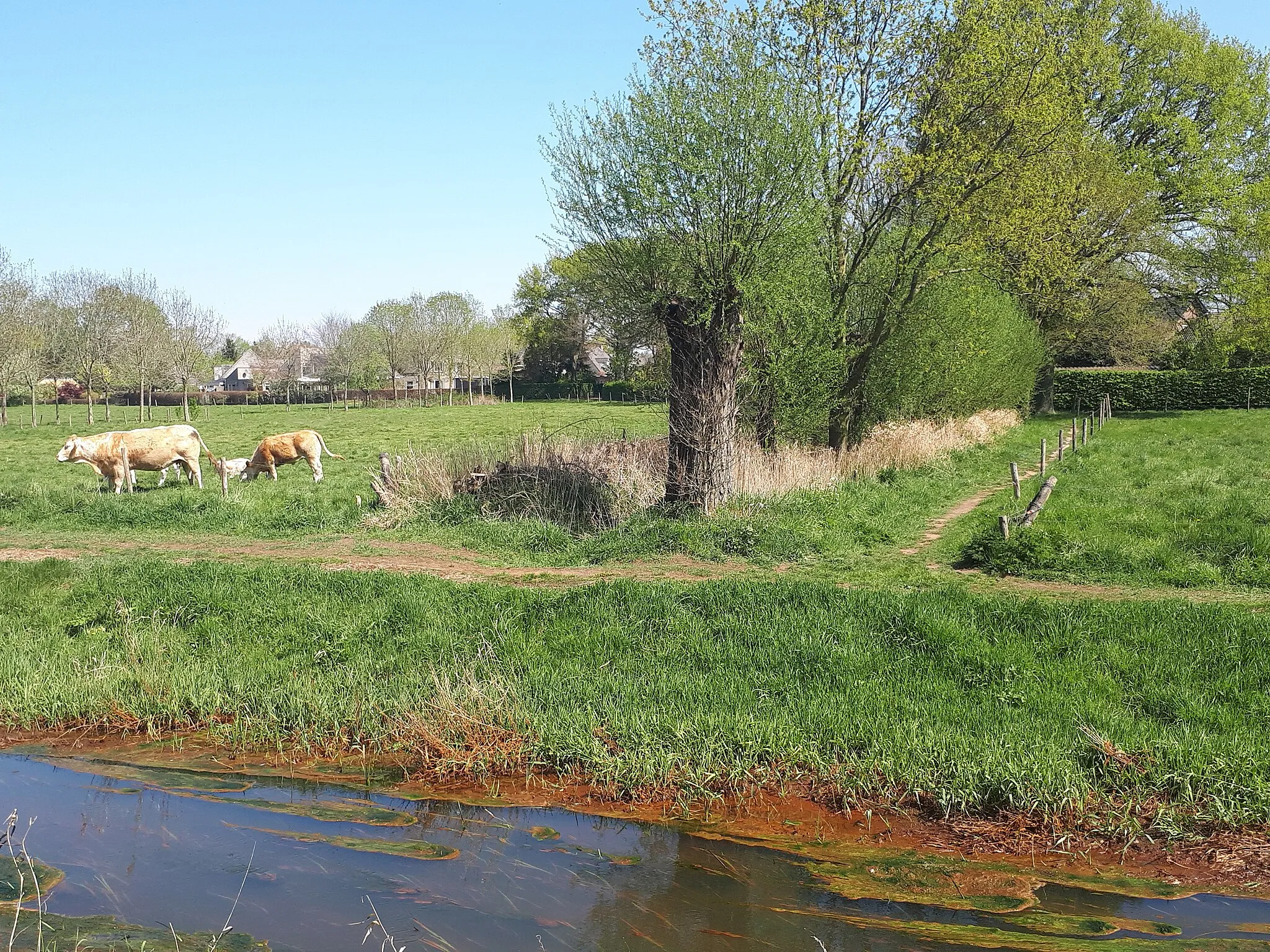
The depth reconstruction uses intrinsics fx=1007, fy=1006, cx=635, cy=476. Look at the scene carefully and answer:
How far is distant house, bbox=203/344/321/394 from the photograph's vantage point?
→ 310ft

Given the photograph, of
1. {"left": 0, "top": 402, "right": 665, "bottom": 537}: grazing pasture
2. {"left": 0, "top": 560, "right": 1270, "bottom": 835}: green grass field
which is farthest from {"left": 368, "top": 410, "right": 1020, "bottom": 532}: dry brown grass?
{"left": 0, "top": 560, "right": 1270, "bottom": 835}: green grass field

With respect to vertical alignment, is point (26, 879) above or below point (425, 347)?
below

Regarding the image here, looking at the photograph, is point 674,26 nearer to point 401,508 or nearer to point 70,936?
point 401,508

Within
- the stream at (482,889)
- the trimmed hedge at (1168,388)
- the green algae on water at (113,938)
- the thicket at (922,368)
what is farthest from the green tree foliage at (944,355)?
the green algae on water at (113,938)

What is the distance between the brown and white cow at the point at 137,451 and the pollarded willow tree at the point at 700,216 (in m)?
10.5

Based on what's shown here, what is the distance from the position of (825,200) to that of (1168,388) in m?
36.6

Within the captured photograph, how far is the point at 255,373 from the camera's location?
3784 inches

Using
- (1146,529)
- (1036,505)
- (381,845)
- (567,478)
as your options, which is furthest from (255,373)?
(381,845)

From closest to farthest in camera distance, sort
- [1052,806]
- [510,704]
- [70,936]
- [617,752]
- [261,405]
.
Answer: [70,936], [1052,806], [617,752], [510,704], [261,405]

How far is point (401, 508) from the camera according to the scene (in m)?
16.8

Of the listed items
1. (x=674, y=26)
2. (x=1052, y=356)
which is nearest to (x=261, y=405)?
(x=1052, y=356)

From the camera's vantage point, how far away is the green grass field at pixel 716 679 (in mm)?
7152

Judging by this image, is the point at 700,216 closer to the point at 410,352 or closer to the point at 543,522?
the point at 543,522

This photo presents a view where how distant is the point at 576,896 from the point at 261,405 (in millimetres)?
80699
